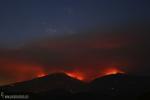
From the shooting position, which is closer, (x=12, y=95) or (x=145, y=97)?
(x=12, y=95)

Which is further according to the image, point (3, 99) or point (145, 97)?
point (145, 97)

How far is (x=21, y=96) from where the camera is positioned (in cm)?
15650

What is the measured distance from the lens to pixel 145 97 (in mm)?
156250

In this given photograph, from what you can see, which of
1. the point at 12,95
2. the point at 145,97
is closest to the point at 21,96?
the point at 12,95

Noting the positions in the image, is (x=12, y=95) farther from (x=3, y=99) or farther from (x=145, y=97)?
(x=145, y=97)

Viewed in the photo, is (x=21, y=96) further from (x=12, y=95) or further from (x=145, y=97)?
(x=145, y=97)

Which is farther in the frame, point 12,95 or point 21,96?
point 21,96

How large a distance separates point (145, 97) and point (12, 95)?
72967mm

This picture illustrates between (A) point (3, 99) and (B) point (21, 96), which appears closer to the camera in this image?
(A) point (3, 99)

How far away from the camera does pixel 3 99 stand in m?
140

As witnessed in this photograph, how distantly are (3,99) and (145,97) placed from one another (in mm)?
77143

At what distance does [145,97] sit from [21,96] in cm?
6950

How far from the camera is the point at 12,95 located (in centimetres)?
14588

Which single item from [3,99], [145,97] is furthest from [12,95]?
[145,97]
